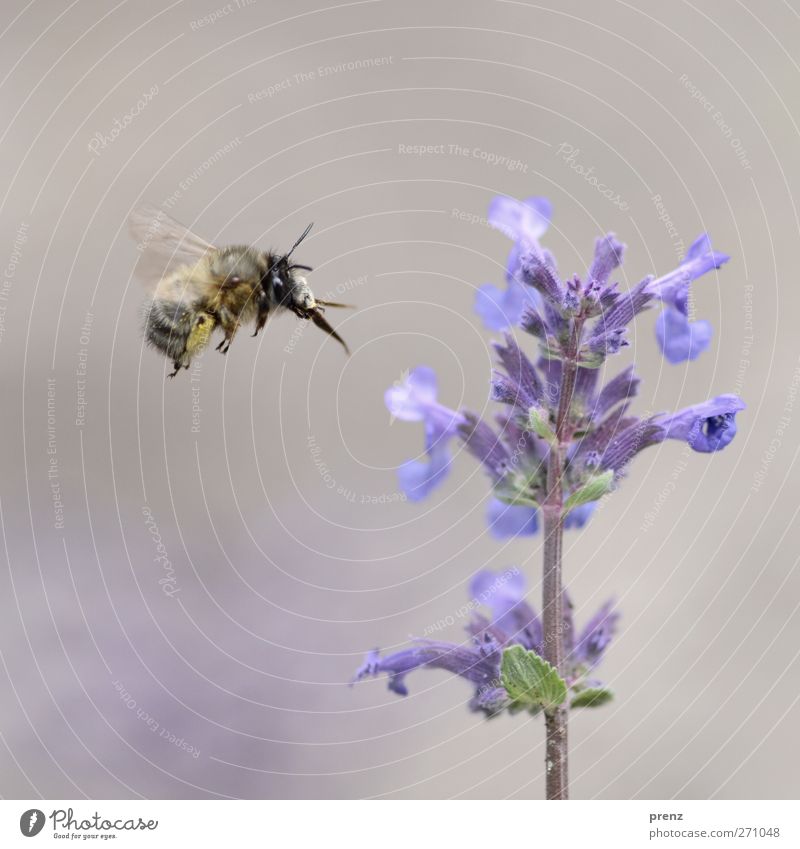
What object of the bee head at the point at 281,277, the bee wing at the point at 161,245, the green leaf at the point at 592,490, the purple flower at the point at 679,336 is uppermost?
the bee wing at the point at 161,245

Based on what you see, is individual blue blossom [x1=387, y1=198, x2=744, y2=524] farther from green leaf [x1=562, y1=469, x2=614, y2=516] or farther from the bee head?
the bee head

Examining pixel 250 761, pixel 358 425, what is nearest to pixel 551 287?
pixel 358 425

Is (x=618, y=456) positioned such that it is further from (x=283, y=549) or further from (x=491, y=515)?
(x=283, y=549)

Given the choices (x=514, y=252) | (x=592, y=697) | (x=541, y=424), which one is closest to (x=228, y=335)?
(x=514, y=252)

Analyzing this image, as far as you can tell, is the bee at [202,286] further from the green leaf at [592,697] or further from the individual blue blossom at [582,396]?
the green leaf at [592,697]

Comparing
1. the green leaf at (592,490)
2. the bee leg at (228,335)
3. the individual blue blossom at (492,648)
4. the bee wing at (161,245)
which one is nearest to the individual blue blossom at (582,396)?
the green leaf at (592,490)

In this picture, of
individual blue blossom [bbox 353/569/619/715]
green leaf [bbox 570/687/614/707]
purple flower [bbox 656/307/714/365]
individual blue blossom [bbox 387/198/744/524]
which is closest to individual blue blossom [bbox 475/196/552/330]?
individual blue blossom [bbox 387/198/744/524]

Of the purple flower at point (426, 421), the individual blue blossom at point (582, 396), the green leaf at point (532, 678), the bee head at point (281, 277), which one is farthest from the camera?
the bee head at point (281, 277)
